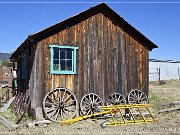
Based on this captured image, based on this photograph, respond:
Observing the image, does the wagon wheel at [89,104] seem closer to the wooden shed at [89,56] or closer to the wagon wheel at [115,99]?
the wooden shed at [89,56]

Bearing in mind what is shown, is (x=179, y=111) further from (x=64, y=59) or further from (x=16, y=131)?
(x=16, y=131)

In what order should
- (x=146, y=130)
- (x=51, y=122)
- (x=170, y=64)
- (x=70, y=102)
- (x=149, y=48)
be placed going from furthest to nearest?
(x=170, y=64)
(x=149, y=48)
(x=70, y=102)
(x=51, y=122)
(x=146, y=130)

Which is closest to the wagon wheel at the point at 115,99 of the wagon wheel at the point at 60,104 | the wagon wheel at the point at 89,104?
the wagon wheel at the point at 89,104

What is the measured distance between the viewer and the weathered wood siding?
1277cm

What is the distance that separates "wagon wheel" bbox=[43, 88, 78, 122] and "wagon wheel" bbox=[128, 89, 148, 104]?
294cm

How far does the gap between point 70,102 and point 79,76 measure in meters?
1.24

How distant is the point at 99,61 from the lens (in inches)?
547

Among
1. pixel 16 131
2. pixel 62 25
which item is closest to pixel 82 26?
pixel 62 25

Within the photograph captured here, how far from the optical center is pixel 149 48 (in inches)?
597

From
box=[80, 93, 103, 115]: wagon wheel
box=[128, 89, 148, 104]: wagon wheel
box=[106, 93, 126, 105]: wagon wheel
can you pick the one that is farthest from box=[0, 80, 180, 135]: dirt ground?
box=[128, 89, 148, 104]: wagon wheel

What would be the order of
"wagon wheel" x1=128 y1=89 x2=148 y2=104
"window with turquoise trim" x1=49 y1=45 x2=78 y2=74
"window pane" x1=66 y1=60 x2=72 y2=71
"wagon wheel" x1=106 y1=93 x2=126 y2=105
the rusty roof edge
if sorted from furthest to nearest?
"wagon wheel" x1=128 y1=89 x2=148 y2=104 → "wagon wheel" x1=106 y1=93 x2=126 y2=105 → "window pane" x1=66 y1=60 x2=72 y2=71 → "window with turquoise trim" x1=49 y1=45 x2=78 y2=74 → the rusty roof edge

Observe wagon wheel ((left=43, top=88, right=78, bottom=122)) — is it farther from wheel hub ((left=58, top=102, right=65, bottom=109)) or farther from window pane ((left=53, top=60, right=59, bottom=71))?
window pane ((left=53, top=60, right=59, bottom=71))

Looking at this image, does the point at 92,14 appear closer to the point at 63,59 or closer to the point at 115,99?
the point at 63,59

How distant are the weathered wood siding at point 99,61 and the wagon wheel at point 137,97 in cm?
25
